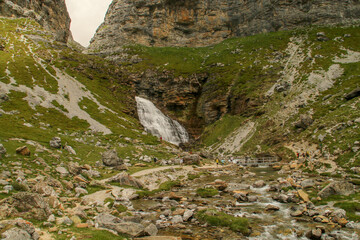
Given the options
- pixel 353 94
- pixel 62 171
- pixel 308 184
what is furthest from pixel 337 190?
pixel 353 94

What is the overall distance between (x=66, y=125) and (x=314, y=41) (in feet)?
315

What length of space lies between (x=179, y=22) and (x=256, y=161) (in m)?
117

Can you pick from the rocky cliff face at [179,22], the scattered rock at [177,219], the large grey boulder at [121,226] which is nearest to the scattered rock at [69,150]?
the large grey boulder at [121,226]

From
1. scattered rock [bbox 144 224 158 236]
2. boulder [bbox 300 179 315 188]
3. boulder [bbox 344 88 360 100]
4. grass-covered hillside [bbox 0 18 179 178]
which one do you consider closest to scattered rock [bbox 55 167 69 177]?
grass-covered hillside [bbox 0 18 179 178]

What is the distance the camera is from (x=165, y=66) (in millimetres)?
108562

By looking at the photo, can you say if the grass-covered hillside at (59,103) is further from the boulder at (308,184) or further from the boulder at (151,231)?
the boulder at (308,184)

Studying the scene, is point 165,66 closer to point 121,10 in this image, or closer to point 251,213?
point 121,10

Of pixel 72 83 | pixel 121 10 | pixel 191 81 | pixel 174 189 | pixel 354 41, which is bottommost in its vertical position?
pixel 174 189

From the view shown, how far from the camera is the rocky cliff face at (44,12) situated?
101 m

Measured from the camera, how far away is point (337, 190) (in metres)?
18.0

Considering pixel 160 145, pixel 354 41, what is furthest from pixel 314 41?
pixel 160 145

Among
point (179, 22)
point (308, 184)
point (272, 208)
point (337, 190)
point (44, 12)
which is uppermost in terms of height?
point (179, 22)

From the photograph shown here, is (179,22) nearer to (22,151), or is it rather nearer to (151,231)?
(22,151)

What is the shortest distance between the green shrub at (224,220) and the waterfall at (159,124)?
5828 centimetres
